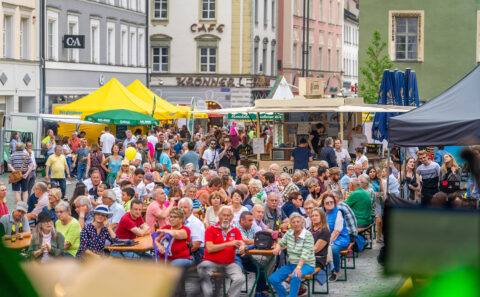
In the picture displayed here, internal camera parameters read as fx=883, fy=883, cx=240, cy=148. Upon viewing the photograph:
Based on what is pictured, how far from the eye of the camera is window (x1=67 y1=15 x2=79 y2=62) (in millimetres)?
40463

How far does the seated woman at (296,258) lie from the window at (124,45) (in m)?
38.2

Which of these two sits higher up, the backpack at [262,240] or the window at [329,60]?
the window at [329,60]

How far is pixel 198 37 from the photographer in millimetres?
A: 56906

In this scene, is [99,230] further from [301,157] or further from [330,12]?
[330,12]

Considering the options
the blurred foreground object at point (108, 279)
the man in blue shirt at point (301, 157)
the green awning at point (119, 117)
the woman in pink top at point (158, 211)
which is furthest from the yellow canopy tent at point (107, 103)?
the blurred foreground object at point (108, 279)

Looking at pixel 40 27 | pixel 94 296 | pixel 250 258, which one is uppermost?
pixel 40 27

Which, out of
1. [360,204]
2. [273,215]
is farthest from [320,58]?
[273,215]

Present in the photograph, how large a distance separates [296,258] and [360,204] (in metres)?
3.70

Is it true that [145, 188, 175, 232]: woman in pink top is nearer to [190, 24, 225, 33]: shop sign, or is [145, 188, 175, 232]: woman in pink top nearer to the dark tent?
the dark tent

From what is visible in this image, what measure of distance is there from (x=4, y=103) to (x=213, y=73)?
23.8 meters

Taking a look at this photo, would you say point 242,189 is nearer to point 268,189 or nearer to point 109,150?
point 268,189

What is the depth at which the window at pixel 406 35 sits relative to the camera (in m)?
32.4

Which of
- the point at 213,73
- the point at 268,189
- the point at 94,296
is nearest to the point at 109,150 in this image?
the point at 268,189

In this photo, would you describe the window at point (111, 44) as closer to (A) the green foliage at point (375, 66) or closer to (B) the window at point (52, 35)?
(B) the window at point (52, 35)
